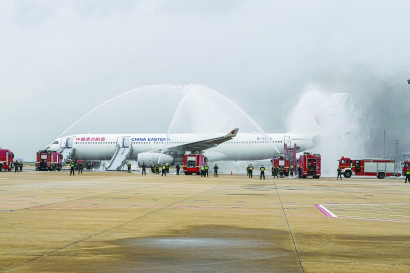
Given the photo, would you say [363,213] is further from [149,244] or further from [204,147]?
[204,147]

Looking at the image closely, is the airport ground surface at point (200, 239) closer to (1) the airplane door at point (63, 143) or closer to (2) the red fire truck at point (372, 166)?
(2) the red fire truck at point (372, 166)

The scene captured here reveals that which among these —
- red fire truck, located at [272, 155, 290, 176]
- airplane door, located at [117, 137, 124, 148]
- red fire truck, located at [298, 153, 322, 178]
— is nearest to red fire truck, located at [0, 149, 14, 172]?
airplane door, located at [117, 137, 124, 148]

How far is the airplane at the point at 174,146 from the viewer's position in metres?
74.7

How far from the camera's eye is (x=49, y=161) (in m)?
74.9

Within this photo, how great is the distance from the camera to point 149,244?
10961 millimetres

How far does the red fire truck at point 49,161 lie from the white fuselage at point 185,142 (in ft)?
10.5

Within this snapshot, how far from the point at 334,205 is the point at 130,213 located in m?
8.94

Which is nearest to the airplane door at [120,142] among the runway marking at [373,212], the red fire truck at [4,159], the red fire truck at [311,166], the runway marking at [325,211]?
the red fire truck at [4,159]

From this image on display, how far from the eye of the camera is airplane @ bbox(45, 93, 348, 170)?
74688 millimetres

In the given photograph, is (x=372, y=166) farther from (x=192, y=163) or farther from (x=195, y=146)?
(x=195, y=146)

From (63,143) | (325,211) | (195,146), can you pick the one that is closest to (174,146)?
(195,146)

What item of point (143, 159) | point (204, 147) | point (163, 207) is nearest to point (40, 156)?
point (143, 159)

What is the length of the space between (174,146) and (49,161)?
17913 mm

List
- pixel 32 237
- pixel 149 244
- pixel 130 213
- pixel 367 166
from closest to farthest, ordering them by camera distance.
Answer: pixel 149 244
pixel 32 237
pixel 130 213
pixel 367 166
